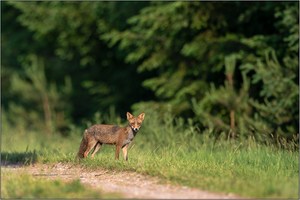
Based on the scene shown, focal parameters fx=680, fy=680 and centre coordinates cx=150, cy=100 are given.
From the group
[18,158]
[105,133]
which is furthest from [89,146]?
[18,158]

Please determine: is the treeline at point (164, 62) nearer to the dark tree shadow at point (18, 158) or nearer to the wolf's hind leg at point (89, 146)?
the wolf's hind leg at point (89, 146)

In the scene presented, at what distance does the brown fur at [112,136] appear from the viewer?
12836 mm

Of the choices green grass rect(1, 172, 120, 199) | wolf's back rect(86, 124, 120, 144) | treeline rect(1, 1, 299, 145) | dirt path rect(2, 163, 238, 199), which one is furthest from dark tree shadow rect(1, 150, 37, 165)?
treeline rect(1, 1, 299, 145)

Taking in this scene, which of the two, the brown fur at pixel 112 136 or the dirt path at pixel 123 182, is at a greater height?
the brown fur at pixel 112 136

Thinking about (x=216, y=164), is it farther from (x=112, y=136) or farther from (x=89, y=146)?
(x=89, y=146)

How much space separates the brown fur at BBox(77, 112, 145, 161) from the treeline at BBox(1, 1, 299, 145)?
4.12 m

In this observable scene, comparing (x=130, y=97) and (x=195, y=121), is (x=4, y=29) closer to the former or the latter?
(x=130, y=97)

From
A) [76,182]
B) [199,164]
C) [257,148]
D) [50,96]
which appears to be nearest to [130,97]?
[50,96]

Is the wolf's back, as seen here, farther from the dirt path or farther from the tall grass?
the dirt path

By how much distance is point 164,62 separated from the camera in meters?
24.1

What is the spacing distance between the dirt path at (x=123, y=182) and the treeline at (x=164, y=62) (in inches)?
214

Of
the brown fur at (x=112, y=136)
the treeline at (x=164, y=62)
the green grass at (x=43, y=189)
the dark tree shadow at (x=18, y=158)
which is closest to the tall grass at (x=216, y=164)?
the dark tree shadow at (x=18, y=158)

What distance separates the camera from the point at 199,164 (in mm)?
11828

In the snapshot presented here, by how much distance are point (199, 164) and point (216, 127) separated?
9.13 metres
